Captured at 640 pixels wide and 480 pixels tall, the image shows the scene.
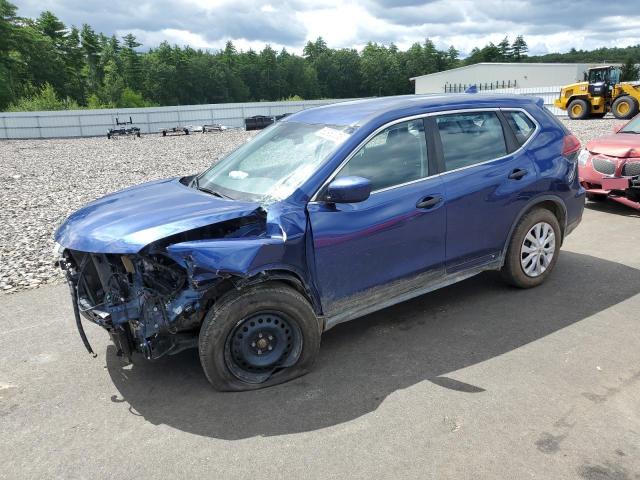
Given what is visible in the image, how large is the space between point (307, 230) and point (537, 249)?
2611 mm

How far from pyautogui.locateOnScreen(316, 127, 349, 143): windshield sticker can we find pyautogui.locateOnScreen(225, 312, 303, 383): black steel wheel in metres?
1.37

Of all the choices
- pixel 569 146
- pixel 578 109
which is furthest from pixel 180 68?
pixel 569 146

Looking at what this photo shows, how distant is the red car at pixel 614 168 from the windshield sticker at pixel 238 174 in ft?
18.9

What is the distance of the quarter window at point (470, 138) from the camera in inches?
170

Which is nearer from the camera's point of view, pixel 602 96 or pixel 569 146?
pixel 569 146

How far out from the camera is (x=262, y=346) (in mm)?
3523

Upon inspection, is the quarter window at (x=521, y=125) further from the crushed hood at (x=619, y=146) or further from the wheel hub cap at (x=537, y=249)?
the crushed hood at (x=619, y=146)

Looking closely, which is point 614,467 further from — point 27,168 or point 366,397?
point 27,168

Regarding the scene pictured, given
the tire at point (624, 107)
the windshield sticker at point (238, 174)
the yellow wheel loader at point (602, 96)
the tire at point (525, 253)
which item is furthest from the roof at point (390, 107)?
the yellow wheel loader at point (602, 96)

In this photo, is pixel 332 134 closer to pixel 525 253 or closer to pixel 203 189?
pixel 203 189

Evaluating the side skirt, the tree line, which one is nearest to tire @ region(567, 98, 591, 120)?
the side skirt

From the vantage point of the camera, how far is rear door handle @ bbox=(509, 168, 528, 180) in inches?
181

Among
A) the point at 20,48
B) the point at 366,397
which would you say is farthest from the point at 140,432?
the point at 20,48

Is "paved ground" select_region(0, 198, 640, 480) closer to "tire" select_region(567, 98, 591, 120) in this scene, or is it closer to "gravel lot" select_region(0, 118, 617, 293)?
"gravel lot" select_region(0, 118, 617, 293)
